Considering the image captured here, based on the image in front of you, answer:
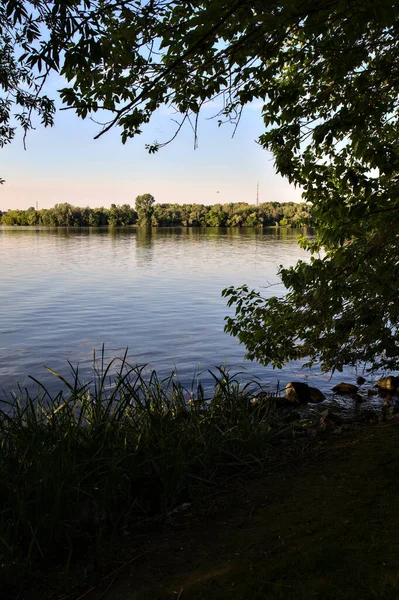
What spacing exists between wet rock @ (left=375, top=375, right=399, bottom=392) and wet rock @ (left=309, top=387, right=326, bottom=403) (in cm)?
157

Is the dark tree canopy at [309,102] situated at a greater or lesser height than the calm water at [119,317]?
greater

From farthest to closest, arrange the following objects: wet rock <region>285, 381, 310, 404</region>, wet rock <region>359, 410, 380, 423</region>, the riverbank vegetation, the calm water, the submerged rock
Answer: the riverbank vegetation, the calm water, the submerged rock, wet rock <region>285, 381, 310, 404</region>, wet rock <region>359, 410, 380, 423</region>

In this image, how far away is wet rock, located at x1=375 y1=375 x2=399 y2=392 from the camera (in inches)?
449

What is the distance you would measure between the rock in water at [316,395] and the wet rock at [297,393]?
0.29 feet

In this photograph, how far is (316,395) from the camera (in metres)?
10.9

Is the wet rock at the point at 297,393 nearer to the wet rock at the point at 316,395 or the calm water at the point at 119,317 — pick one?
the wet rock at the point at 316,395

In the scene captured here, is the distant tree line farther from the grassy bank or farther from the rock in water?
the grassy bank

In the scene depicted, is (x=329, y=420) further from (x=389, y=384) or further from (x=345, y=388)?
(x=389, y=384)

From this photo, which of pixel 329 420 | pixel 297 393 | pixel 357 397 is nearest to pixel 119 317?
pixel 297 393

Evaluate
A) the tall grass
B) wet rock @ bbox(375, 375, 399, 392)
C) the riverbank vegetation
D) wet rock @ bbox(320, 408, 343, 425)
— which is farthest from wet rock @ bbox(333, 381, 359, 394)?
the riverbank vegetation

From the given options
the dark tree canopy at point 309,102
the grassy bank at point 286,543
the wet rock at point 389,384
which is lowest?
the wet rock at point 389,384

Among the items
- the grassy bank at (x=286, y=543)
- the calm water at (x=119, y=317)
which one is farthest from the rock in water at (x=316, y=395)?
the grassy bank at (x=286, y=543)

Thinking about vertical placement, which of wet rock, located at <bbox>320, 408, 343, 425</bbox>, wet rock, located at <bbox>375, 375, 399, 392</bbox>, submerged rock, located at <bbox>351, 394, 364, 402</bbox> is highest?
wet rock, located at <bbox>320, 408, 343, 425</bbox>

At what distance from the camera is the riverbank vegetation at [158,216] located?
153750 millimetres
